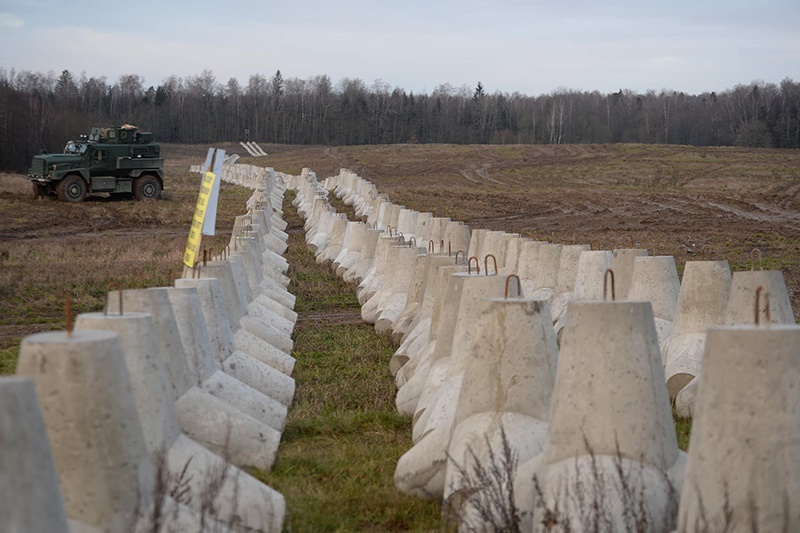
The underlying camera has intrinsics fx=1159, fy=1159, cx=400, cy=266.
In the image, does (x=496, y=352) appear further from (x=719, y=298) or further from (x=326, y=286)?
(x=326, y=286)

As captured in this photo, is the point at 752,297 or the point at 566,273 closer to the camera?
the point at 752,297

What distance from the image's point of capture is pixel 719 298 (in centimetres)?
873

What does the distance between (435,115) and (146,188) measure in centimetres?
9381

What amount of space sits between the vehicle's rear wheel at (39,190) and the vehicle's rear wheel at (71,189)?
1.05m

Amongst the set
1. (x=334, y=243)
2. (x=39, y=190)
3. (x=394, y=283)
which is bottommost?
(x=39, y=190)

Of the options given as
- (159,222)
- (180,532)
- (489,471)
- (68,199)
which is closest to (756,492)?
(489,471)

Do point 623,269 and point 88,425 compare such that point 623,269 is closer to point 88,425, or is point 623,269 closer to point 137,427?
point 137,427

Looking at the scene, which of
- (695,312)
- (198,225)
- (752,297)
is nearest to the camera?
(752,297)

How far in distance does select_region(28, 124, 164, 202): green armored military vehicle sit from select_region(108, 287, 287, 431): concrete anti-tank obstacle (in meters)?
27.4

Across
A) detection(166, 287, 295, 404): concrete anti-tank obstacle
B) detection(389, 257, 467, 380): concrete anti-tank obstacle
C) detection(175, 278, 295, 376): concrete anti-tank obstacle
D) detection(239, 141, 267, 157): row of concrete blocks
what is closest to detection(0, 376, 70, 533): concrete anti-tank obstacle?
detection(166, 287, 295, 404): concrete anti-tank obstacle

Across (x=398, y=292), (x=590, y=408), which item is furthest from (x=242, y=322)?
(x=590, y=408)

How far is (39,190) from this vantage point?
34625 millimetres

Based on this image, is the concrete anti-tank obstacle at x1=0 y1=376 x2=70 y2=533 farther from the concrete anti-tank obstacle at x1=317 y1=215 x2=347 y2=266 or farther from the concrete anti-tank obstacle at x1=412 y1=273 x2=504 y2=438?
the concrete anti-tank obstacle at x1=317 y1=215 x2=347 y2=266

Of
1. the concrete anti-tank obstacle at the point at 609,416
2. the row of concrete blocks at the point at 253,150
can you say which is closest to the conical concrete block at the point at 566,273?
the concrete anti-tank obstacle at the point at 609,416
